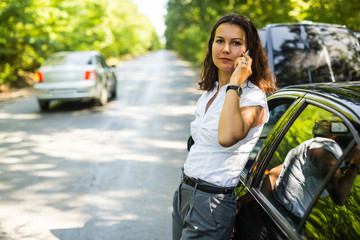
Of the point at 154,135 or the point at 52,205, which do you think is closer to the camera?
the point at 52,205

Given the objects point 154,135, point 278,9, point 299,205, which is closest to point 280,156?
point 299,205

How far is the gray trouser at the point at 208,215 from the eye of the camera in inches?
72.9

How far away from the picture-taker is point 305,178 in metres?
2.00

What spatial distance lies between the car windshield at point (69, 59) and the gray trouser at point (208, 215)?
10.3 metres

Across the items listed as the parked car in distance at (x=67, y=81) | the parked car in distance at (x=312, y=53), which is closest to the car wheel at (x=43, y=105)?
the parked car in distance at (x=67, y=81)

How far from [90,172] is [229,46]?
432cm

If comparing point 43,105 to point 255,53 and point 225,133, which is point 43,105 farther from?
point 225,133

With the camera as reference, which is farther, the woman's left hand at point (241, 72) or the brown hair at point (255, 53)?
the brown hair at point (255, 53)

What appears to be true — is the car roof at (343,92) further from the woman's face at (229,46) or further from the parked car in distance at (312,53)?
the parked car in distance at (312,53)

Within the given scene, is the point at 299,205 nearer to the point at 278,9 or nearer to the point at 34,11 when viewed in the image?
the point at 278,9

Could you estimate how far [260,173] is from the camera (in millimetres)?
2350

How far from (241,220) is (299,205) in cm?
36

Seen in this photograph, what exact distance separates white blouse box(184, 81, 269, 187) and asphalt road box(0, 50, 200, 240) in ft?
6.96

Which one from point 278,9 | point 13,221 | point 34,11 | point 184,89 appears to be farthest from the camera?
point 184,89
